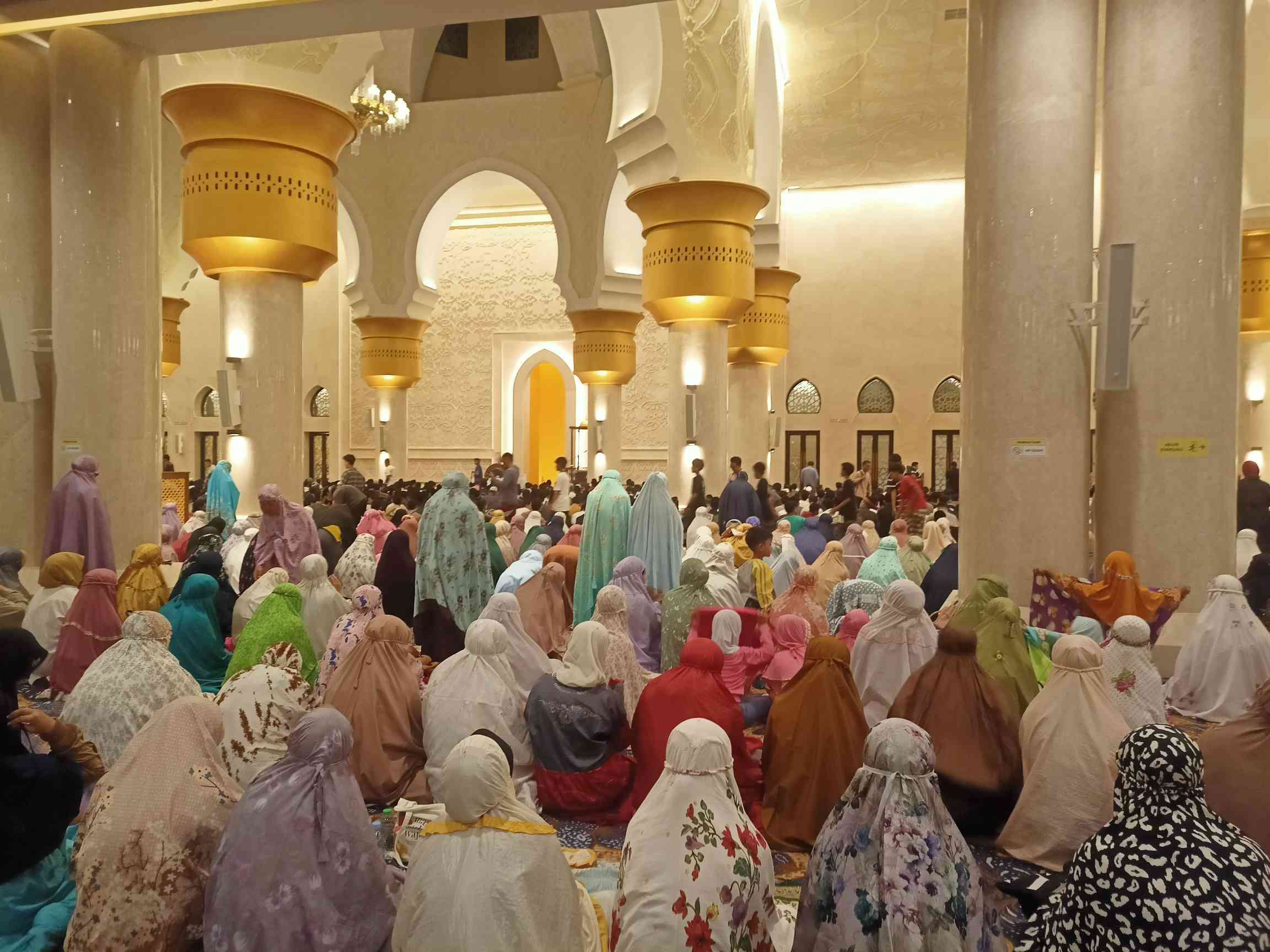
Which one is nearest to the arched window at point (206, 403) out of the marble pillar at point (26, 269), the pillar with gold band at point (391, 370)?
the pillar with gold band at point (391, 370)

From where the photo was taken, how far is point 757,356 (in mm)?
11023

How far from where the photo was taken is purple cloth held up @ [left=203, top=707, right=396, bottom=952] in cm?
181

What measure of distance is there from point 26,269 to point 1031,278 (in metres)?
4.78

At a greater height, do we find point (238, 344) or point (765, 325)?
point (765, 325)

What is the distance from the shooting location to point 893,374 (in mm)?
14562

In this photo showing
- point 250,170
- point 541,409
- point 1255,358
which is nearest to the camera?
point 250,170

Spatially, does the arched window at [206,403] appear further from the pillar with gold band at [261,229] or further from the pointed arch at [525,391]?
the pillar with gold band at [261,229]

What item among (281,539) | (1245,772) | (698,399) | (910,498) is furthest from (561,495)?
(1245,772)

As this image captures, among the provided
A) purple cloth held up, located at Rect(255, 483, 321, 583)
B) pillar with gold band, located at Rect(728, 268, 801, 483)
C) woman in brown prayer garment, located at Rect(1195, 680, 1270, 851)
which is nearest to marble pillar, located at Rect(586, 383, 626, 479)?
pillar with gold band, located at Rect(728, 268, 801, 483)

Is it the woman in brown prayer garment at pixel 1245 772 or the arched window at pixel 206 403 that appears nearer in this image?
the woman in brown prayer garment at pixel 1245 772

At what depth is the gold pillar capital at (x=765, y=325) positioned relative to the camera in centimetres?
1084

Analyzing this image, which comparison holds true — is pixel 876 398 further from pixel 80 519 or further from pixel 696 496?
pixel 80 519

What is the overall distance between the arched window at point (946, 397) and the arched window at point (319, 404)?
370 inches

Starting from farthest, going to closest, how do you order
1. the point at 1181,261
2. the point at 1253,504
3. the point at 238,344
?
1. the point at 238,344
2. the point at 1253,504
3. the point at 1181,261
